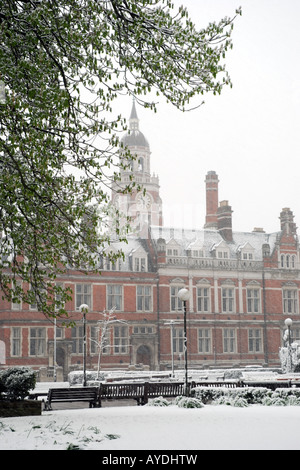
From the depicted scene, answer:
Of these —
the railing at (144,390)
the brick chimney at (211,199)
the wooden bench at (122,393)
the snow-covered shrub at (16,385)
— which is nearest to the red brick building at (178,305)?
the brick chimney at (211,199)

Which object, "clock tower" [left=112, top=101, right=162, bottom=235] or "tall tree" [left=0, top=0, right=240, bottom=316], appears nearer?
"tall tree" [left=0, top=0, right=240, bottom=316]

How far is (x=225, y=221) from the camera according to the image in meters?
54.9

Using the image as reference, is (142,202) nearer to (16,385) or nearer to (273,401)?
(273,401)

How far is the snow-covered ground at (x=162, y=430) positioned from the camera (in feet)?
34.1

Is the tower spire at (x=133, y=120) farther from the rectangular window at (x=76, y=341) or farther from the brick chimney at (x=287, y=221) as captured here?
the rectangular window at (x=76, y=341)

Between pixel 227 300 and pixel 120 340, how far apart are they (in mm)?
9751

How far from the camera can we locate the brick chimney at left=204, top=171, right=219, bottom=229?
59.2 meters

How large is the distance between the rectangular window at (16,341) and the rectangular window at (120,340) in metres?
7.05

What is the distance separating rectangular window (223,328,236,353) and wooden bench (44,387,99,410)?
3080 cm

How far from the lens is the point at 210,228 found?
2307 inches

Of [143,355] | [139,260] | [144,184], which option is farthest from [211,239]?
[144,184]

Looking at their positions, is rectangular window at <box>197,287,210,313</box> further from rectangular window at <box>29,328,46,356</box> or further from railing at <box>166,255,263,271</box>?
rectangular window at <box>29,328,46,356</box>

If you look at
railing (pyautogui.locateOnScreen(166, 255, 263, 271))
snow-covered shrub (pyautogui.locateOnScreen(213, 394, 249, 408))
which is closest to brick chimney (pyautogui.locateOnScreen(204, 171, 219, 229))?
railing (pyautogui.locateOnScreen(166, 255, 263, 271))

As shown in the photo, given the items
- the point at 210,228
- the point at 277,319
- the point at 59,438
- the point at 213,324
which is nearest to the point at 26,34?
the point at 59,438
